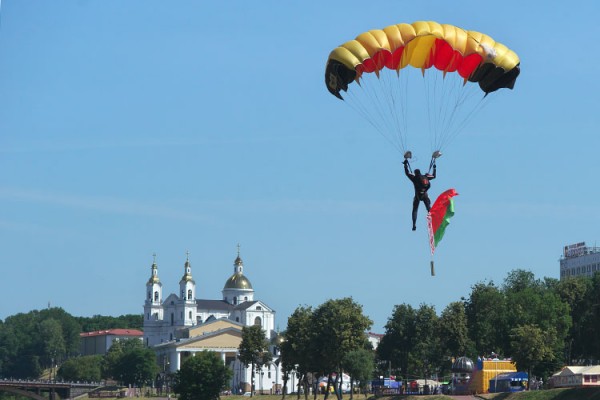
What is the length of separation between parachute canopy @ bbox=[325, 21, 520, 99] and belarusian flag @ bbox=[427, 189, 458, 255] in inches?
205

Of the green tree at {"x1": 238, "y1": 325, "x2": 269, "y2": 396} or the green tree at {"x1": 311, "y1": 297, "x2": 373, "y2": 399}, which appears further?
the green tree at {"x1": 238, "y1": 325, "x2": 269, "y2": 396}

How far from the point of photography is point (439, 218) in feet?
179

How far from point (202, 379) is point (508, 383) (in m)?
44.7

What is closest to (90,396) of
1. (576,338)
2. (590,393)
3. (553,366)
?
(576,338)

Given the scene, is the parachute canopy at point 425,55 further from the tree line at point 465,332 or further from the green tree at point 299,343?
the green tree at point 299,343

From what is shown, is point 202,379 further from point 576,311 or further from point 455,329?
point 576,311

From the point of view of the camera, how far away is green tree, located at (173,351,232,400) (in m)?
129

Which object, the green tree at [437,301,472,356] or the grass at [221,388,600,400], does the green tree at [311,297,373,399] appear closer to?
the green tree at [437,301,472,356]

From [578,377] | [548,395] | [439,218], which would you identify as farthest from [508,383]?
[439,218]

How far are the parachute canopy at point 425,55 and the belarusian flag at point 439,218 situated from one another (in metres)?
5.21

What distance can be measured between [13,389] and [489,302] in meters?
65.9

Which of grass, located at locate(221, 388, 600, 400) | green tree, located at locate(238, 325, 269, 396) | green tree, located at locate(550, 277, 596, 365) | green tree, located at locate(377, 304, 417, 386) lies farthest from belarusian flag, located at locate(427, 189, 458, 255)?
green tree, located at locate(238, 325, 269, 396)

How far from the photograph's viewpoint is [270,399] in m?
130

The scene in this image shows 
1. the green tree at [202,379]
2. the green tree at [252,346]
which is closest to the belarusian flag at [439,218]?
the green tree at [202,379]
